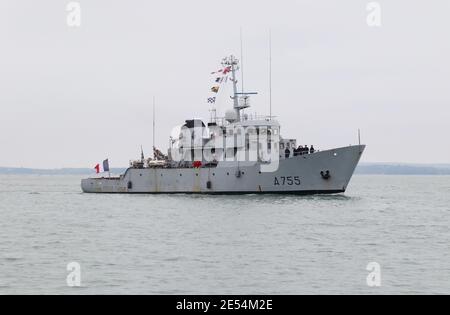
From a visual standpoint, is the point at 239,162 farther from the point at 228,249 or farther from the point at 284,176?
the point at 228,249

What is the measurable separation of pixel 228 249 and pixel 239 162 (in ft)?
96.8

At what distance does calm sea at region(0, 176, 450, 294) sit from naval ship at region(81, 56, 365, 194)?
18.2ft

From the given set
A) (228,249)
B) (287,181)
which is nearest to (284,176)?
(287,181)

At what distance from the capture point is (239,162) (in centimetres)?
5928

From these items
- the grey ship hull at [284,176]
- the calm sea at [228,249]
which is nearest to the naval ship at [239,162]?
the grey ship hull at [284,176]

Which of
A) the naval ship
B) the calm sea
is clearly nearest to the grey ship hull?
the naval ship

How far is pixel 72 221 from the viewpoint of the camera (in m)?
44.9

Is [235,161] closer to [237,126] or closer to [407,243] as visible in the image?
[237,126]

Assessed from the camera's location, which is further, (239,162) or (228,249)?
(239,162)

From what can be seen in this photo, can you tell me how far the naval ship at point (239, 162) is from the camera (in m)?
57.2

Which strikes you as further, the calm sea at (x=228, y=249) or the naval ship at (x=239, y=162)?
the naval ship at (x=239, y=162)

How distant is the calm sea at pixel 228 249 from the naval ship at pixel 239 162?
5556 millimetres

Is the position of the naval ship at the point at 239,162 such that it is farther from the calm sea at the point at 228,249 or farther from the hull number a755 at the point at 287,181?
the calm sea at the point at 228,249

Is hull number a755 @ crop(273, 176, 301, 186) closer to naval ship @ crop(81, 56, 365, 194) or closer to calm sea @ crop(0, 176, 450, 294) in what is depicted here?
naval ship @ crop(81, 56, 365, 194)
